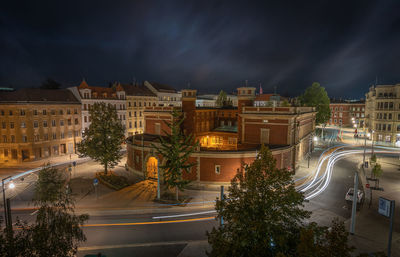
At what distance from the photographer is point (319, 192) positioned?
104 ft

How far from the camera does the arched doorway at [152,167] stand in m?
36.4

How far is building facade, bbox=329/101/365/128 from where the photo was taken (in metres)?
107

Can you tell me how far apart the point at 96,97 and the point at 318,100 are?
64.3 meters

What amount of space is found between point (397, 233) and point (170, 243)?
20.5 metres

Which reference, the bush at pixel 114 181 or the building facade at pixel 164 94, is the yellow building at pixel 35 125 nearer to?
the bush at pixel 114 181

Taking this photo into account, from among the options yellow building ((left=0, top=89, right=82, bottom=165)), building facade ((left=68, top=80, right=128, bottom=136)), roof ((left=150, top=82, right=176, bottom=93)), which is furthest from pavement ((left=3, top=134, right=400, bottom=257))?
roof ((left=150, top=82, right=176, bottom=93))

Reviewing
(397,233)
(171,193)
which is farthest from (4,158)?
(397,233)

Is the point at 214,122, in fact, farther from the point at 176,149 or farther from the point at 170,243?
the point at 170,243

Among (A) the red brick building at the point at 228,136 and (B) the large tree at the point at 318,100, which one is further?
(B) the large tree at the point at 318,100

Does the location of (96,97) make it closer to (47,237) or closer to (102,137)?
(102,137)

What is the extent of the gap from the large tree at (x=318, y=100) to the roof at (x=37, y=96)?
6594 cm

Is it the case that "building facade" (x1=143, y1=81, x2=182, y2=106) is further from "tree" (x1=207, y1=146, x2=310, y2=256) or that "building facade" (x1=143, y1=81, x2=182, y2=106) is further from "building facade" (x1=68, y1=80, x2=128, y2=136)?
"tree" (x1=207, y1=146, x2=310, y2=256)

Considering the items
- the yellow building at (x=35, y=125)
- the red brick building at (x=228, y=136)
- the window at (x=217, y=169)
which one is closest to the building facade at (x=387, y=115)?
the red brick building at (x=228, y=136)

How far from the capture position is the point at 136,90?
72562mm
